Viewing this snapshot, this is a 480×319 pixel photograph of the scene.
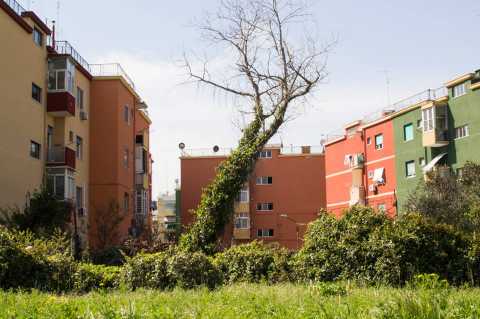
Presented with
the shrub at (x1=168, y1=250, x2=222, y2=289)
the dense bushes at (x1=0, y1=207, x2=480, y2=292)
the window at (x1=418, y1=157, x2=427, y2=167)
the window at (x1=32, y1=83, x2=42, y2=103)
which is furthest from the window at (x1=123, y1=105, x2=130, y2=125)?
the shrub at (x1=168, y1=250, x2=222, y2=289)

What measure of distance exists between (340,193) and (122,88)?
23.2 metres

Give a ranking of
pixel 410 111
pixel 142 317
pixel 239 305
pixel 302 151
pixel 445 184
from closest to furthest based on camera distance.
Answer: pixel 142 317, pixel 239 305, pixel 445 184, pixel 410 111, pixel 302 151

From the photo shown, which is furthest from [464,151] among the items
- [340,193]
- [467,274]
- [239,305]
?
[239,305]

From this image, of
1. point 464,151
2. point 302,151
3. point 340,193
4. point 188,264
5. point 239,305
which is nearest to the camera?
point 239,305

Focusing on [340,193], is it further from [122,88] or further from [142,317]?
[142,317]

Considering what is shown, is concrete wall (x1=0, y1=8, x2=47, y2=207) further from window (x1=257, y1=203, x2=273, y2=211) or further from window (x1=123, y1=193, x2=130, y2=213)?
window (x1=257, y1=203, x2=273, y2=211)

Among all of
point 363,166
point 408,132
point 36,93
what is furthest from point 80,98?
point 363,166

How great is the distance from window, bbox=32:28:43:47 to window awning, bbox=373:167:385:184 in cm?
2675

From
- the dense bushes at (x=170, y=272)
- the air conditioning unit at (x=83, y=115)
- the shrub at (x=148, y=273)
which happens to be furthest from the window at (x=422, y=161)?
the shrub at (x=148, y=273)

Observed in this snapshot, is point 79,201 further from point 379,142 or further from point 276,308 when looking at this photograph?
point 276,308

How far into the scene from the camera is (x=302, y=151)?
6356cm

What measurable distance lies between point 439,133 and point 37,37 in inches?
944

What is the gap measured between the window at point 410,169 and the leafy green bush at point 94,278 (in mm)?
33182

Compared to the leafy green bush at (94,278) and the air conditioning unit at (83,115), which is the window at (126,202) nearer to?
the air conditioning unit at (83,115)
